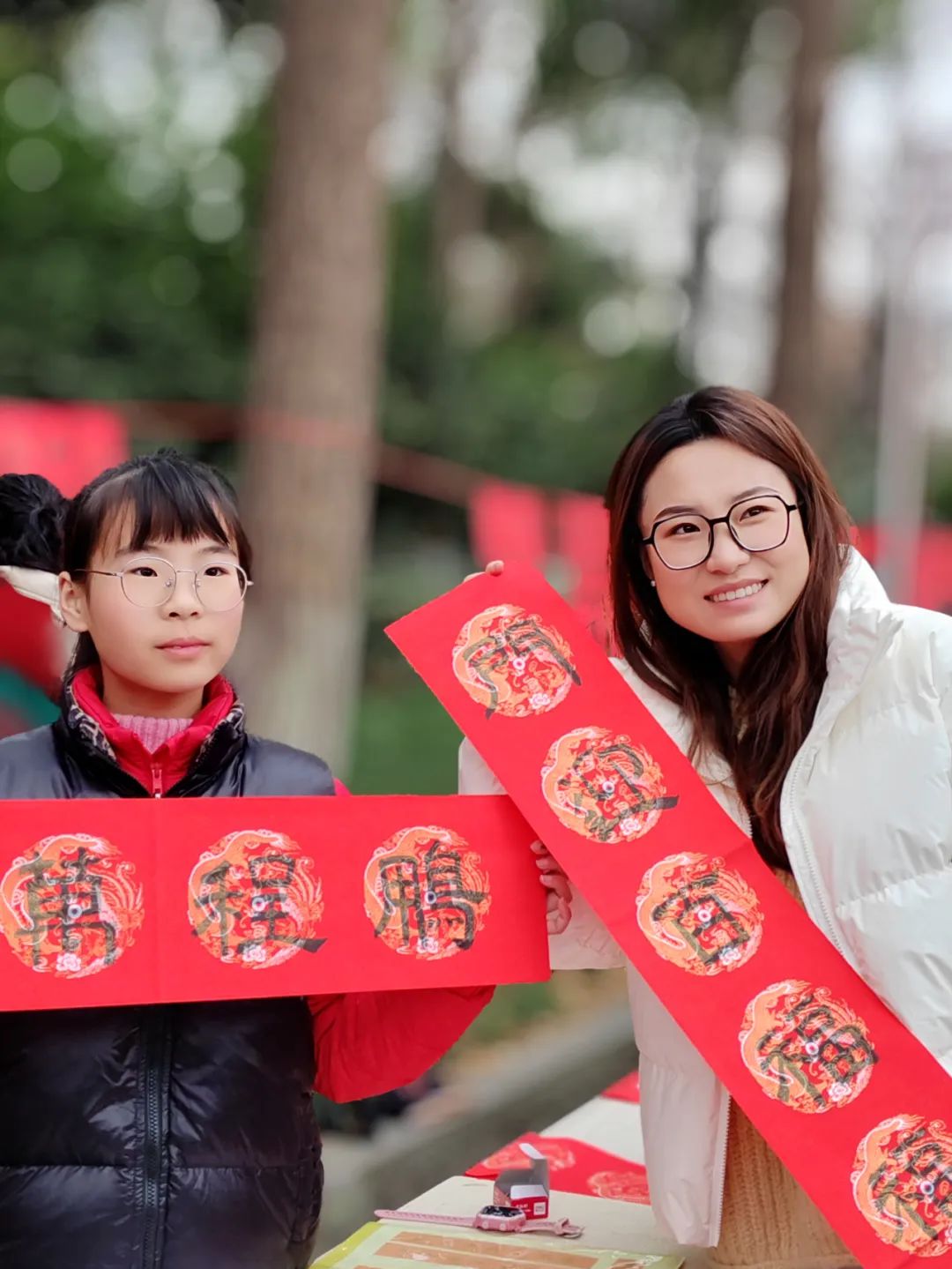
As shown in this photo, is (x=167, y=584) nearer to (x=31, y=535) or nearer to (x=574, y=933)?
(x=31, y=535)

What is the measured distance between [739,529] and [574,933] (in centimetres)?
74

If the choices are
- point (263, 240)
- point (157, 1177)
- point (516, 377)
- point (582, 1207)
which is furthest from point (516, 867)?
point (516, 377)

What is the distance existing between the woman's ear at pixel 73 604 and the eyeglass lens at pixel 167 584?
0.33 feet

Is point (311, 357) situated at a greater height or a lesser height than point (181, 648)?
greater

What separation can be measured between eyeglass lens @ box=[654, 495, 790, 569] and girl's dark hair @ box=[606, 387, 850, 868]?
8 centimetres

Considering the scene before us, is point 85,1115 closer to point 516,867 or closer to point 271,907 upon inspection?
point 271,907

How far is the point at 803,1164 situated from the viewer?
2.04 m

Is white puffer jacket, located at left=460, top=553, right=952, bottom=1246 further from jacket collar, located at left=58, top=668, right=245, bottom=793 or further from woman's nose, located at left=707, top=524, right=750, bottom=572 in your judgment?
jacket collar, located at left=58, top=668, right=245, bottom=793

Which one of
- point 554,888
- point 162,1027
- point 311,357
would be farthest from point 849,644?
point 311,357

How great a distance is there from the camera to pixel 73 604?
208 centimetres

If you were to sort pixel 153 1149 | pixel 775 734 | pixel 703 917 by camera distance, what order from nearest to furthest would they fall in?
pixel 153 1149 → pixel 703 917 → pixel 775 734

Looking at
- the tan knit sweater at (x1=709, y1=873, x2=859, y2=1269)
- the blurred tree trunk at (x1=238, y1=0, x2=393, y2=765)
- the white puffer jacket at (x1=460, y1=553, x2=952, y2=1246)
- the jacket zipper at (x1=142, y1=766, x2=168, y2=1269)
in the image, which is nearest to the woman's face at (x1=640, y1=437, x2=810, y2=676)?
the white puffer jacket at (x1=460, y1=553, x2=952, y2=1246)

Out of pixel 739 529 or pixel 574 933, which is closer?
pixel 739 529

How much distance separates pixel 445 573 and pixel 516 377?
2.67m
